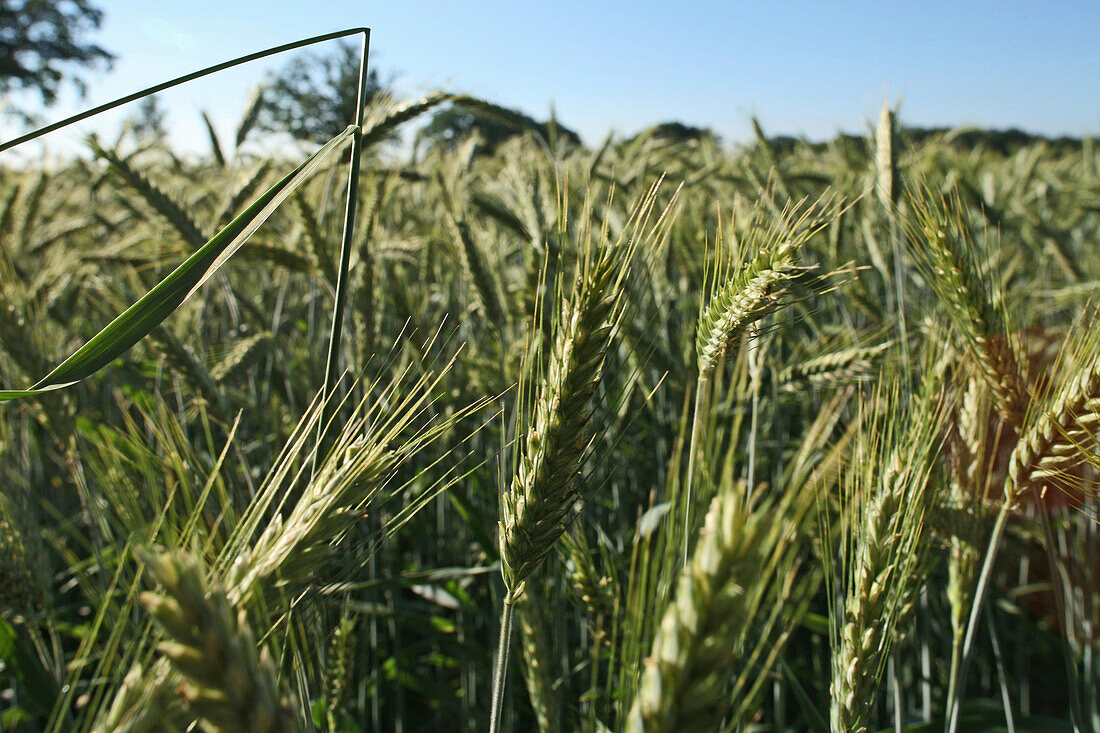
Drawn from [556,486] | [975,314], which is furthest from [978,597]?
[556,486]

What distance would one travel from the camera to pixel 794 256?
84 centimetres

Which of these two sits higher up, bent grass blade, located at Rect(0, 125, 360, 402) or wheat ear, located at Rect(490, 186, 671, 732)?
bent grass blade, located at Rect(0, 125, 360, 402)

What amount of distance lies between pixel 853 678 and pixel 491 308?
3.85 feet

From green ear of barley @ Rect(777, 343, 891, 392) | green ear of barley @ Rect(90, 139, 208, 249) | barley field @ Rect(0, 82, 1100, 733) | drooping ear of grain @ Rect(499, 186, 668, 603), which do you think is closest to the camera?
barley field @ Rect(0, 82, 1100, 733)

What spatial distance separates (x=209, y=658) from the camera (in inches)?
16.7

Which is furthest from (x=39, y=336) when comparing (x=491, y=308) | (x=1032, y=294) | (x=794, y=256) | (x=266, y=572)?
(x=1032, y=294)

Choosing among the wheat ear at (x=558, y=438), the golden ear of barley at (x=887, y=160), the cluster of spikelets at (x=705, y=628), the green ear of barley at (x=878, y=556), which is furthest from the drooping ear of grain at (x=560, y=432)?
the golden ear of barley at (x=887, y=160)

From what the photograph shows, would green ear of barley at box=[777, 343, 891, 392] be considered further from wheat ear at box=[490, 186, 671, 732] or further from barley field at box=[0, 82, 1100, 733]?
wheat ear at box=[490, 186, 671, 732]

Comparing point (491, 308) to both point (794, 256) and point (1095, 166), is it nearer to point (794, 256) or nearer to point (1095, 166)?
point (794, 256)

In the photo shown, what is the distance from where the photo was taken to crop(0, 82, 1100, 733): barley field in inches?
23.1

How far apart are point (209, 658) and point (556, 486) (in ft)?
1.17

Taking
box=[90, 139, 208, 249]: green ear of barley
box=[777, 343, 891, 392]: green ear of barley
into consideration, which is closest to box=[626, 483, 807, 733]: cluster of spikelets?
box=[777, 343, 891, 392]: green ear of barley

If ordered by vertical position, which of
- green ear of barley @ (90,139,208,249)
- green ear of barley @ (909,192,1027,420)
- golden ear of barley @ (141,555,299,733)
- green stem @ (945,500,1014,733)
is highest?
green ear of barley @ (90,139,208,249)

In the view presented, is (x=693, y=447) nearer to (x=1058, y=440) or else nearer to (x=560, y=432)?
(x=560, y=432)
